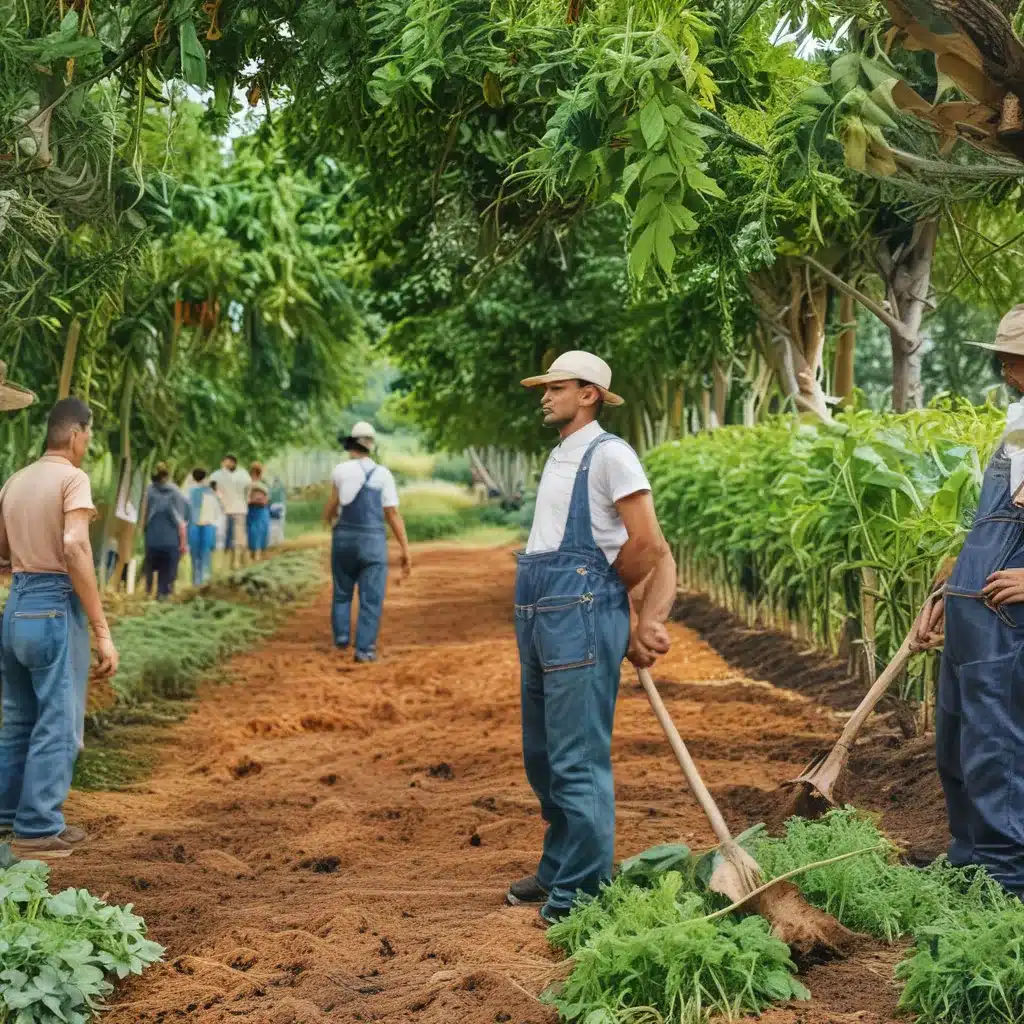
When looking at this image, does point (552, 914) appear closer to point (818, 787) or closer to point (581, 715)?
point (581, 715)

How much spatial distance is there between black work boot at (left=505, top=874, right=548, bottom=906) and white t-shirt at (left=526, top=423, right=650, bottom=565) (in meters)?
1.31

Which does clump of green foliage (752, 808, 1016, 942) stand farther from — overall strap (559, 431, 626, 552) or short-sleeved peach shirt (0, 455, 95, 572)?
short-sleeved peach shirt (0, 455, 95, 572)

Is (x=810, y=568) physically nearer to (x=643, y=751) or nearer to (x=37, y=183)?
(x=643, y=751)

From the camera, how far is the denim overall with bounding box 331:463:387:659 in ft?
42.9

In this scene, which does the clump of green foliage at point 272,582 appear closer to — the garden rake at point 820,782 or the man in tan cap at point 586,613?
the garden rake at point 820,782

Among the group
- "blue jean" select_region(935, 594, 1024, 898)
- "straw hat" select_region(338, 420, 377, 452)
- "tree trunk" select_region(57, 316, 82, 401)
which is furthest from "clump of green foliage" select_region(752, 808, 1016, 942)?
"tree trunk" select_region(57, 316, 82, 401)

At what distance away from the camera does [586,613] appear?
510 cm

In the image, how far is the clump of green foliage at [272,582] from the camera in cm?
2017

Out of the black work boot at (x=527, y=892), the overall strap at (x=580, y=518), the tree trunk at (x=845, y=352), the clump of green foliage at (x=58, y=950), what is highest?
the tree trunk at (x=845, y=352)

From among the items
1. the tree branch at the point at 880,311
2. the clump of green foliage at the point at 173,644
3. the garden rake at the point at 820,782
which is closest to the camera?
the garden rake at the point at 820,782

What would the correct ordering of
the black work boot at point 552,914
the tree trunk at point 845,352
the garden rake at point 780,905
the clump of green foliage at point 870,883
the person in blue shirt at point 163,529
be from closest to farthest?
1. the garden rake at point 780,905
2. the clump of green foliage at point 870,883
3. the black work boot at point 552,914
4. the tree trunk at point 845,352
5. the person in blue shirt at point 163,529

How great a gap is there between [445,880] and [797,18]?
13.0ft

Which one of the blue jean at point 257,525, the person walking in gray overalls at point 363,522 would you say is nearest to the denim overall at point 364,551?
the person walking in gray overalls at point 363,522

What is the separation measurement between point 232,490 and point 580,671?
1903 centimetres
